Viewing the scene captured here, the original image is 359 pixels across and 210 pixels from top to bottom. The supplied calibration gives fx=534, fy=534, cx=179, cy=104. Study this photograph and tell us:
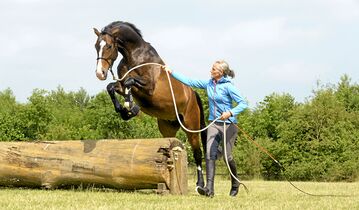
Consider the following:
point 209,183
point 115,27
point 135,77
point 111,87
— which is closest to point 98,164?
point 111,87

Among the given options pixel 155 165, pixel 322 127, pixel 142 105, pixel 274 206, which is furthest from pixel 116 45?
pixel 322 127

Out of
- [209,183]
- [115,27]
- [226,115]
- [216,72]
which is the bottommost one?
[209,183]

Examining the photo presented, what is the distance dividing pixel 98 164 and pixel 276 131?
33.6 m

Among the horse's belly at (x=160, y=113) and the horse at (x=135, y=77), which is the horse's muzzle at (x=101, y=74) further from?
the horse's belly at (x=160, y=113)

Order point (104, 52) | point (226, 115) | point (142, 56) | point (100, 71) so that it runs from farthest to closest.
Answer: point (142, 56) < point (104, 52) < point (100, 71) < point (226, 115)

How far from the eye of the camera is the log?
8188mm

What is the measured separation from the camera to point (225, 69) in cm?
787

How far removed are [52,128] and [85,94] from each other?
46.8 meters

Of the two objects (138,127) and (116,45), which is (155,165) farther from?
(138,127)

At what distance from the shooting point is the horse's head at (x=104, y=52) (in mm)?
8125

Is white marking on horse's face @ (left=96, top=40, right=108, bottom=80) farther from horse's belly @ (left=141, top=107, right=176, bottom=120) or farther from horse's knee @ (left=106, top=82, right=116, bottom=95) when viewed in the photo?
horse's belly @ (left=141, top=107, right=176, bottom=120)

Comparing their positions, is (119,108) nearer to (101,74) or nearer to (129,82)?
(129,82)

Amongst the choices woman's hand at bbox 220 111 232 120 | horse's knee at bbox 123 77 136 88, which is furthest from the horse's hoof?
woman's hand at bbox 220 111 232 120

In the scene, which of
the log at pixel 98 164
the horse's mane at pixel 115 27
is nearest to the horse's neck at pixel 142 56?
the horse's mane at pixel 115 27
